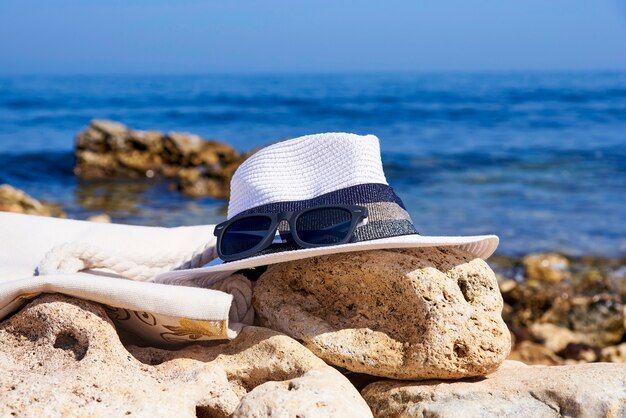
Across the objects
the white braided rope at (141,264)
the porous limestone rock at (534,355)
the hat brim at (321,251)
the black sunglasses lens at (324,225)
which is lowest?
the porous limestone rock at (534,355)

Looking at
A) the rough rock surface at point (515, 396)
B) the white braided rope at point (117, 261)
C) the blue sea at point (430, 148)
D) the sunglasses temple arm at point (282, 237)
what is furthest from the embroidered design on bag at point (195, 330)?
the blue sea at point (430, 148)

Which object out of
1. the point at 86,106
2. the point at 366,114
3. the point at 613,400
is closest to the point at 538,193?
the point at 613,400

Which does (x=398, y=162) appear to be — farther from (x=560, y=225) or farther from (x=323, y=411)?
(x=323, y=411)

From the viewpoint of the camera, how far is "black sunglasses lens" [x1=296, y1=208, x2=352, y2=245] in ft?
8.42

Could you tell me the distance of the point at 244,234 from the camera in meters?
2.70

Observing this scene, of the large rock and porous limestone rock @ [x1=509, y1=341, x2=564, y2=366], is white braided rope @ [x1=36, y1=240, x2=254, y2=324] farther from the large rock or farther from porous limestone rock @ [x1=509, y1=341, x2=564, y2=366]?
porous limestone rock @ [x1=509, y1=341, x2=564, y2=366]

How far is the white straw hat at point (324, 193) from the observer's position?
102 inches

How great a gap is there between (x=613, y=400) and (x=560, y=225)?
888 centimetres

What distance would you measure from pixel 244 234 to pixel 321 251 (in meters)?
0.31

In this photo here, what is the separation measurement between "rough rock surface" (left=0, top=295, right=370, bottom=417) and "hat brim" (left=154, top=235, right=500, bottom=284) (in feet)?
0.82

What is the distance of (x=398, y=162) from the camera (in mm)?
18422

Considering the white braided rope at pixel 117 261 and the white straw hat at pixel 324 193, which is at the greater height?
the white straw hat at pixel 324 193

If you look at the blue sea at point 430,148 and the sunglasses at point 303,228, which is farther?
the blue sea at point 430,148

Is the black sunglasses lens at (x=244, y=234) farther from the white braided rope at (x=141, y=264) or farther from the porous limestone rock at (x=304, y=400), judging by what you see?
the porous limestone rock at (x=304, y=400)
